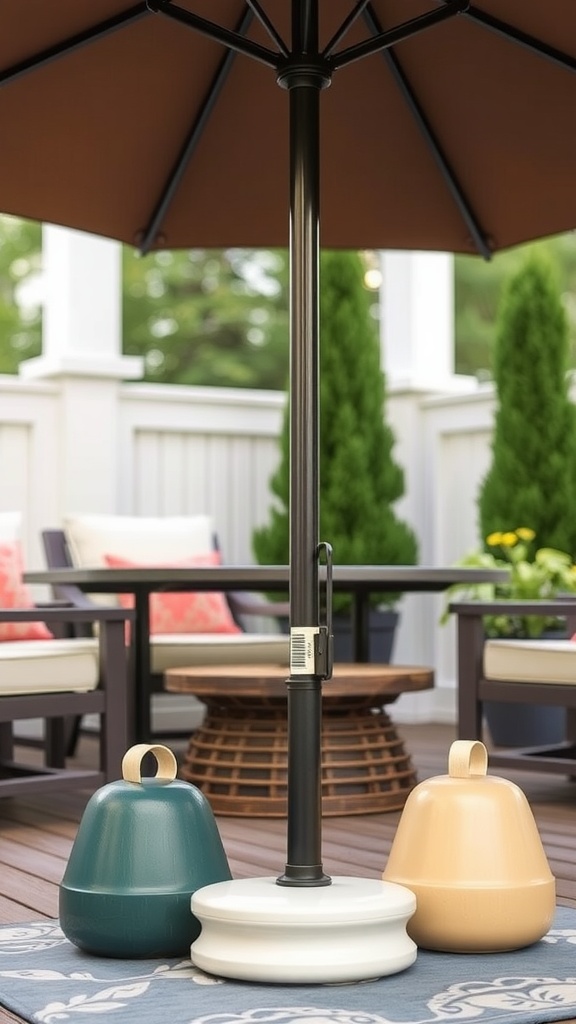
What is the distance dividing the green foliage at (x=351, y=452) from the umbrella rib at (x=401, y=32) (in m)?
4.15

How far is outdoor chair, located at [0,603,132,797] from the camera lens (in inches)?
152

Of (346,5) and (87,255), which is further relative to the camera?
(87,255)

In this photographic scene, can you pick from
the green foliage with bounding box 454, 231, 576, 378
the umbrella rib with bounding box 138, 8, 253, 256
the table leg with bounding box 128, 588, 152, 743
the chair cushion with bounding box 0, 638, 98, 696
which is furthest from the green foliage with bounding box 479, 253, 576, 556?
the green foliage with bounding box 454, 231, 576, 378

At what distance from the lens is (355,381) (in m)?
6.63

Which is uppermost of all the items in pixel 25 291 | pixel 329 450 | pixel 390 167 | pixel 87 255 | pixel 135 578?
pixel 25 291

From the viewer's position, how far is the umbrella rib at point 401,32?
231 centimetres

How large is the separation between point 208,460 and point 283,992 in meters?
4.78

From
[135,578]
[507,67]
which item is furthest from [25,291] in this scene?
[507,67]

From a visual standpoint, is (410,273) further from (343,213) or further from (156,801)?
(156,801)

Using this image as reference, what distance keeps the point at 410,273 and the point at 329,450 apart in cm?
104

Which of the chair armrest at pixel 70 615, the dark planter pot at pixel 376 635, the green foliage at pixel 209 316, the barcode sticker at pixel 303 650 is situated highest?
the green foliage at pixel 209 316

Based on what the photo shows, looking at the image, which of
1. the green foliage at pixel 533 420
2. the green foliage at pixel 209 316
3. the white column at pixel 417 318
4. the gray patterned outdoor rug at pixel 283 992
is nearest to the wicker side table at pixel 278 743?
the gray patterned outdoor rug at pixel 283 992

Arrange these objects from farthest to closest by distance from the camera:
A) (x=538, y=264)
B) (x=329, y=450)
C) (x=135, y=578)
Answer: (x=329, y=450) < (x=538, y=264) < (x=135, y=578)

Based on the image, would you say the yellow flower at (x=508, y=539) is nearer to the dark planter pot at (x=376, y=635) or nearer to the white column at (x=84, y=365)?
the dark planter pot at (x=376, y=635)
